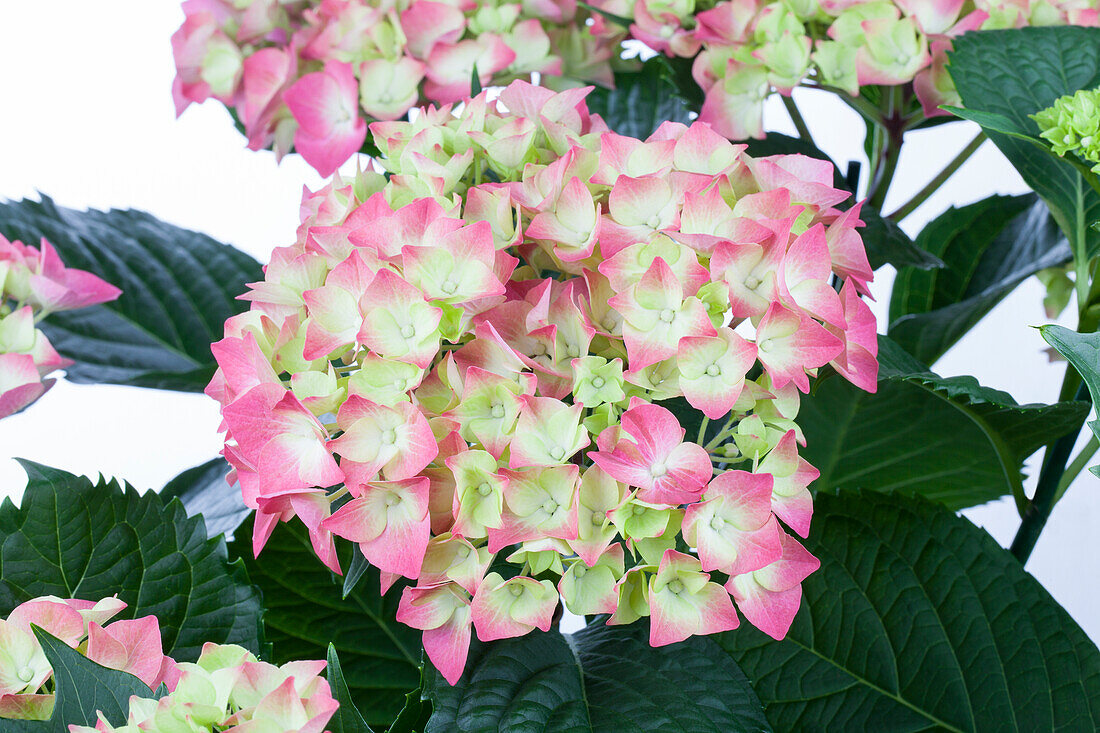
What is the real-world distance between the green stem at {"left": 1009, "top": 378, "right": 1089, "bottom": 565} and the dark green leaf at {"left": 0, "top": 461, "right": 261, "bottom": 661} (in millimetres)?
356

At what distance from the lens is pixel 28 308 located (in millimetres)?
448

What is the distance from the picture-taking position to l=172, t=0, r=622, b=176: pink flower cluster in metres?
0.52

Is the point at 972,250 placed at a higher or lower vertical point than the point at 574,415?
lower

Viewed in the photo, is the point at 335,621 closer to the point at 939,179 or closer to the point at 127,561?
the point at 127,561

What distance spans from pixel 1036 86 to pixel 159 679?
0.44 m

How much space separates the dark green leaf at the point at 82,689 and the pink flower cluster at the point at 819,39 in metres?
0.38

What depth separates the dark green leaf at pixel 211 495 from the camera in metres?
0.52

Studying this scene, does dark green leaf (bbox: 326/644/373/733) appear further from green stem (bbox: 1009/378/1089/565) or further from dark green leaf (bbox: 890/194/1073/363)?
dark green leaf (bbox: 890/194/1073/363)

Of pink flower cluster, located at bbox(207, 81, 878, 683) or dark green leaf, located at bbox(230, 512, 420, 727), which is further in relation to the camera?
dark green leaf, located at bbox(230, 512, 420, 727)

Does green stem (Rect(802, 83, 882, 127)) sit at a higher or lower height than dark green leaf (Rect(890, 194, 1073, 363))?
higher

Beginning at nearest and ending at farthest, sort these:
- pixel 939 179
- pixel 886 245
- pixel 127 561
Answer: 1. pixel 127 561
2. pixel 886 245
3. pixel 939 179

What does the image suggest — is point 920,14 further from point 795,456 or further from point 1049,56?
point 795,456

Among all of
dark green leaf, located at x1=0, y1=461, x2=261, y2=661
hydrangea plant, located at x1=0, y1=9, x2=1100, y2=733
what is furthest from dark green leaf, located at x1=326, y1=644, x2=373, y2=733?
dark green leaf, located at x1=0, y1=461, x2=261, y2=661

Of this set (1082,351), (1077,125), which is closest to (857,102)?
(1077,125)
